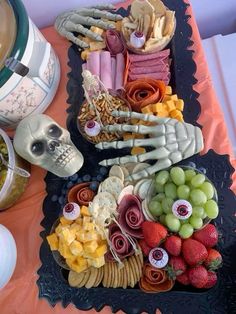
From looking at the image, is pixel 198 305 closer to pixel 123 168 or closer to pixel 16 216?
pixel 123 168

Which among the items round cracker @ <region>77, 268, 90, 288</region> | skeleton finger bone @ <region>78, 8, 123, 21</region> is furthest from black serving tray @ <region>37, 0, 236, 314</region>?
skeleton finger bone @ <region>78, 8, 123, 21</region>

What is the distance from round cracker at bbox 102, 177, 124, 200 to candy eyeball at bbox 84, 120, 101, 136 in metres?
0.10

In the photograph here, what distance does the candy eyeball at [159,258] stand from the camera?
660 millimetres

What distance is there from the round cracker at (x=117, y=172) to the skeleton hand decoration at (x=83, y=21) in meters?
0.33

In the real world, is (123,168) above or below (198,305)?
above

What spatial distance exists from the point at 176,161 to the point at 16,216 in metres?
0.36

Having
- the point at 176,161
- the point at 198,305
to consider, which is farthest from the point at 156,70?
the point at 198,305

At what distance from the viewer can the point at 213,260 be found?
0.65 m

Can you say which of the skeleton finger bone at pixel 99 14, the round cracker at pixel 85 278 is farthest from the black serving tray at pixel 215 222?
the skeleton finger bone at pixel 99 14

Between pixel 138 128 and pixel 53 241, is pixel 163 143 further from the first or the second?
pixel 53 241

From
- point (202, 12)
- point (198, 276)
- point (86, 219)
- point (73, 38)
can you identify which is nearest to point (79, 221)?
point (86, 219)

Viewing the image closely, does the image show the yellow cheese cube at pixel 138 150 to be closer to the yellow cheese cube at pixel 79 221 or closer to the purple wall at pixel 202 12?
the yellow cheese cube at pixel 79 221

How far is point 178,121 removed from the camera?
29.9 inches

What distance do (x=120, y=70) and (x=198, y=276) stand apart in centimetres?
47
